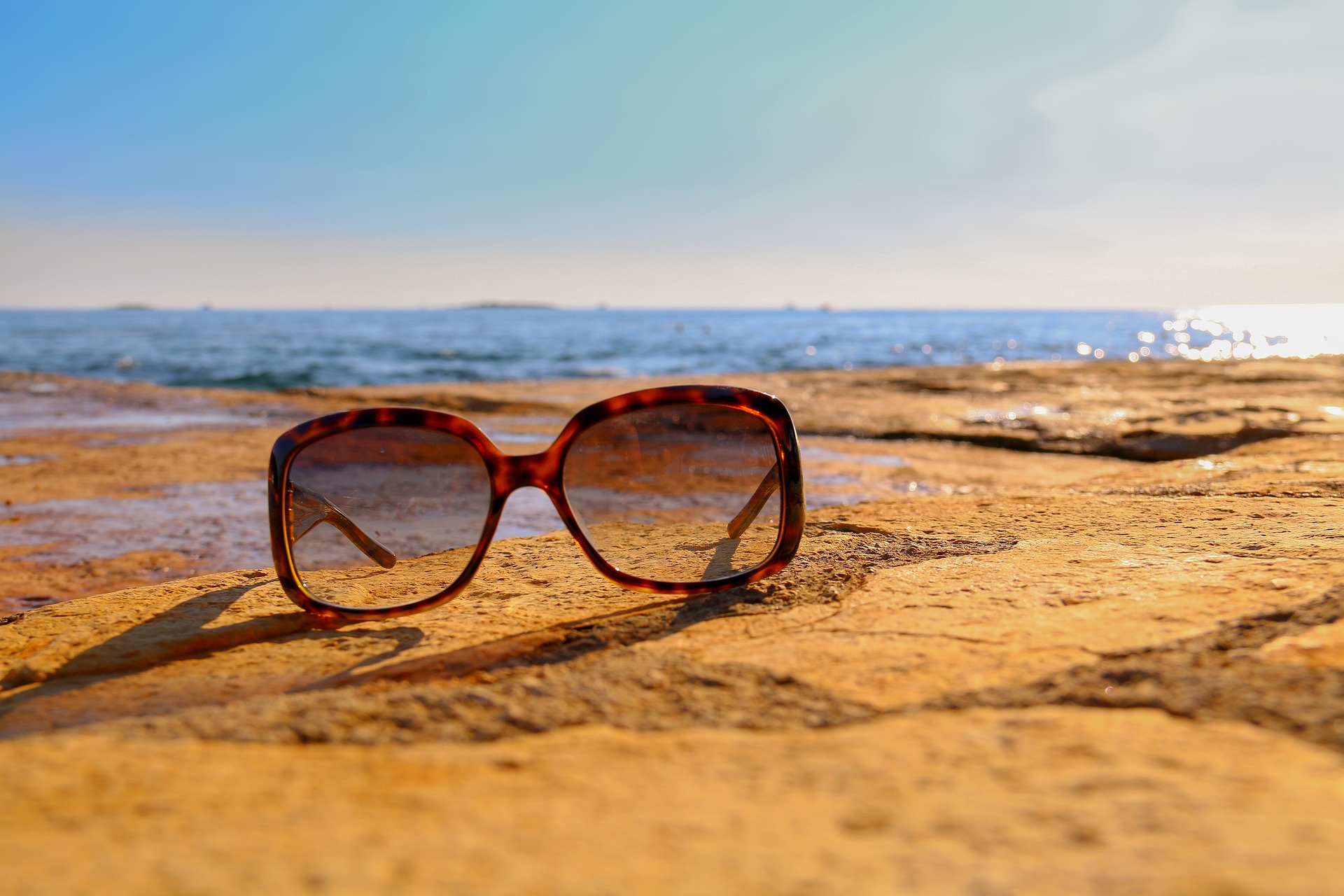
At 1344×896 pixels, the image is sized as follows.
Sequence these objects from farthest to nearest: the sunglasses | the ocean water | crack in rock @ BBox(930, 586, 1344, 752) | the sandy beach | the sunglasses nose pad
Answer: the ocean water
the sunglasses nose pad
the sunglasses
crack in rock @ BBox(930, 586, 1344, 752)
the sandy beach

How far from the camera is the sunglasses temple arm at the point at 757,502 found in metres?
1.85

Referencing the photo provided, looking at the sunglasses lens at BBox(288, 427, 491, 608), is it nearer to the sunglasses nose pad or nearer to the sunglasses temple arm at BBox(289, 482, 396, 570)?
the sunglasses temple arm at BBox(289, 482, 396, 570)

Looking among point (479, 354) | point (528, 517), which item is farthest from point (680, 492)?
point (479, 354)

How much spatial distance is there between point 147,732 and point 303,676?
311 millimetres

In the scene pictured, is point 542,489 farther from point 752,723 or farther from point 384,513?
point 752,723

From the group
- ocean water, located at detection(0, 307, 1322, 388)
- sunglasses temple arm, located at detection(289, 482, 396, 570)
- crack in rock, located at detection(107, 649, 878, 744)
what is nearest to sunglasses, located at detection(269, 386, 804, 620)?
sunglasses temple arm, located at detection(289, 482, 396, 570)

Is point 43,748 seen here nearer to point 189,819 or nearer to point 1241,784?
point 189,819

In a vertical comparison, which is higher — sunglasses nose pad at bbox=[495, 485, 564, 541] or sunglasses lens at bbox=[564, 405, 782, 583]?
sunglasses lens at bbox=[564, 405, 782, 583]

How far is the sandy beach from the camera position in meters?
0.69

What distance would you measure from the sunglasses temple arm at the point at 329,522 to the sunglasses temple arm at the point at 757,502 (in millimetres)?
758

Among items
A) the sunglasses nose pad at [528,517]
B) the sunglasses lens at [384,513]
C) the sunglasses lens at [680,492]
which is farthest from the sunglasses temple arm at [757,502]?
the sunglasses nose pad at [528,517]

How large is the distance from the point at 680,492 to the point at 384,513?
2.28ft

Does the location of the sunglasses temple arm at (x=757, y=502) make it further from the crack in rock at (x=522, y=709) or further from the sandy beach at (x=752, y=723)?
the crack in rock at (x=522, y=709)

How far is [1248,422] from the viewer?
5.67m
